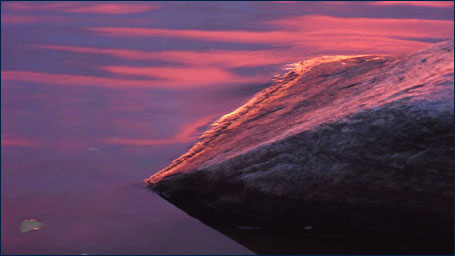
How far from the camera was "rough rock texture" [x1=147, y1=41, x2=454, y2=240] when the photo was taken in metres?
1.80

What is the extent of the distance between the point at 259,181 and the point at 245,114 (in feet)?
2.31

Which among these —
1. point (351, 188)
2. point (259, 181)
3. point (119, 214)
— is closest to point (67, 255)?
point (119, 214)

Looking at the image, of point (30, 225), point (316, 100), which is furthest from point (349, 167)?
point (30, 225)

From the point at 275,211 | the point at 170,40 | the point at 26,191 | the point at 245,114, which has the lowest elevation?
the point at 275,211

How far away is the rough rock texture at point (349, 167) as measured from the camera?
1.80 m

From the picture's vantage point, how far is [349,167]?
188 centimetres

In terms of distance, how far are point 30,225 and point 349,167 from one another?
3.62 ft

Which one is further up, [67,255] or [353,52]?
[353,52]

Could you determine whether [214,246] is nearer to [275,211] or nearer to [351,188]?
[275,211]

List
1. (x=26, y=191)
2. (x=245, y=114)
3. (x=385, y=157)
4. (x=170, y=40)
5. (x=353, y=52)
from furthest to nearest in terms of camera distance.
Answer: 1. (x=170, y=40)
2. (x=353, y=52)
3. (x=245, y=114)
4. (x=26, y=191)
5. (x=385, y=157)

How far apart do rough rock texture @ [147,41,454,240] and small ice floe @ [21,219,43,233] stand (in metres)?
0.45

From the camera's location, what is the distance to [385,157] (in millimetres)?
1831

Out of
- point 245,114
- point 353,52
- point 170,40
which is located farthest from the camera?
point 170,40

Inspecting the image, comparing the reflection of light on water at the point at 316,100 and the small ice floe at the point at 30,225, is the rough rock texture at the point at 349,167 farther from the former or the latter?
the small ice floe at the point at 30,225
